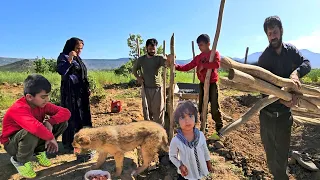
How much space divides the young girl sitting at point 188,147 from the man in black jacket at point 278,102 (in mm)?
1381

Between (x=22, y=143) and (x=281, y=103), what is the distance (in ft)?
10.4

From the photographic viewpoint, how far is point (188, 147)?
268 cm

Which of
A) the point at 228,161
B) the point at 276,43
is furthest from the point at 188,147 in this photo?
the point at 228,161

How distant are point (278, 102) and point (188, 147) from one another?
163cm

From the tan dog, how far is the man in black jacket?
1400 mm

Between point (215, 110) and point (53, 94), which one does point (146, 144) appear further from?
point (53, 94)

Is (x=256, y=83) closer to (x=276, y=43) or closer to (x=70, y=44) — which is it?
(x=276, y=43)

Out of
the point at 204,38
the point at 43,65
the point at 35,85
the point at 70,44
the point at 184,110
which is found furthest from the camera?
the point at 43,65

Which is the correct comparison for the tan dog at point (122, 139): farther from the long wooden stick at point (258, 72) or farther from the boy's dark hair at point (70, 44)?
the boy's dark hair at point (70, 44)

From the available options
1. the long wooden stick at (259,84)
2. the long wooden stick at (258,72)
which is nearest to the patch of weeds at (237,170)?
the long wooden stick at (259,84)

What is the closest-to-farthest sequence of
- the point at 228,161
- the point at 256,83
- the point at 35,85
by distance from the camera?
the point at 256,83
the point at 35,85
the point at 228,161

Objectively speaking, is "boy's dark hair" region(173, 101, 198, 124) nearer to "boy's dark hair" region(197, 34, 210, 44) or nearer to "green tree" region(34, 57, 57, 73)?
"boy's dark hair" region(197, 34, 210, 44)

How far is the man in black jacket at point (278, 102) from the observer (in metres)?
3.46

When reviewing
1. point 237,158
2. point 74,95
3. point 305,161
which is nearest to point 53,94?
point 74,95
